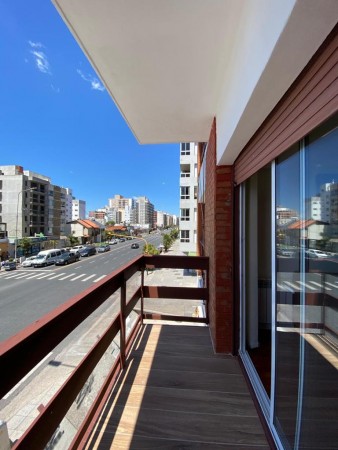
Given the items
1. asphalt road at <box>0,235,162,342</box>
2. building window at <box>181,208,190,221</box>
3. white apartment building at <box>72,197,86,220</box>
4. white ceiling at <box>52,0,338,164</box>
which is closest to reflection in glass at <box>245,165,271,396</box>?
white ceiling at <box>52,0,338,164</box>

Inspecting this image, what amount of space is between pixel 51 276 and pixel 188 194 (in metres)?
15.4

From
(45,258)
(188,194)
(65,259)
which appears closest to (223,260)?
(188,194)

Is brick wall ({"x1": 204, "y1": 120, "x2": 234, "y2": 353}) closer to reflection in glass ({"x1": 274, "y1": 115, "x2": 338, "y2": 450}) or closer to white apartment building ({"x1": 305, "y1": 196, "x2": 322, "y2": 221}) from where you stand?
reflection in glass ({"x1": 274, "y1": 115, "x2": 338, "y2": 450})

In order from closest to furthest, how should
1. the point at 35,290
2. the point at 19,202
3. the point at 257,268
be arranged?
the point at 257,268, the point at 35,290, the point at 19,202

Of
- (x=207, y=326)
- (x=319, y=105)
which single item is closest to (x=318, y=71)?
(x=319, y=105)

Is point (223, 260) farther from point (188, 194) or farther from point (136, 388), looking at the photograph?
point (188, 194)

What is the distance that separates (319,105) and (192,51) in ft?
4.03

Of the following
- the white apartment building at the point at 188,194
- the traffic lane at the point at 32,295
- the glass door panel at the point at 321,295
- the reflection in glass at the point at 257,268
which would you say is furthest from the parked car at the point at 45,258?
the glass door panel at the point at 321,295

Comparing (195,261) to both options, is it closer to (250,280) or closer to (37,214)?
(250,280)

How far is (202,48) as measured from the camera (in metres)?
1.70

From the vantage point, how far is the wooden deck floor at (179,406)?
58.1 inches

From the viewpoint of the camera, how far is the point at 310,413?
110 centimetres

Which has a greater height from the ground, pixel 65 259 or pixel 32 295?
pixel 65 259

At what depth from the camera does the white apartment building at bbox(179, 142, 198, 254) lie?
890 inches
